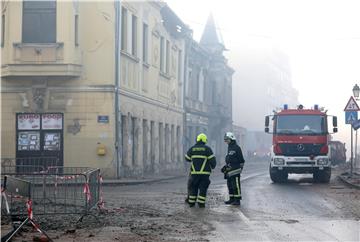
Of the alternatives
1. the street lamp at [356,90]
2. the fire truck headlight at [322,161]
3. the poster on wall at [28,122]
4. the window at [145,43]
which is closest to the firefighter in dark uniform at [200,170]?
the fire truck headlight at [322,161]

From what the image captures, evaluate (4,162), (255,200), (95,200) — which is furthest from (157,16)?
(95,200)

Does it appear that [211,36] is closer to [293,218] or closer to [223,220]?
[293,218]

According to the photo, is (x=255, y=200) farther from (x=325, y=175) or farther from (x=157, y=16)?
(x=157, y=16)

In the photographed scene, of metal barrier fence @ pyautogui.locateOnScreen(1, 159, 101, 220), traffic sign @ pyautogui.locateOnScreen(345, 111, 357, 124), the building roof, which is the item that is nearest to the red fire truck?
traffic sign @ pyautogui.locateOnScreen(345, 111, 357, 124)

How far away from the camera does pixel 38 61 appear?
24688 mm

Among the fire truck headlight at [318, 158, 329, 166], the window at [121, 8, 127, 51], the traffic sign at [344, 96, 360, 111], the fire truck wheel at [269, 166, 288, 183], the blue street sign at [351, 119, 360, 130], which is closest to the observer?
the fire truck headlight at [318, 158, 329, 166]

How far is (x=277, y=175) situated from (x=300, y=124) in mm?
2139

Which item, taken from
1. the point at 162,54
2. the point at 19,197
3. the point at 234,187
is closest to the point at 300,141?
the point at 234,187

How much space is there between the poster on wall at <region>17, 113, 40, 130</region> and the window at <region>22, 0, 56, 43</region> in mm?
3143

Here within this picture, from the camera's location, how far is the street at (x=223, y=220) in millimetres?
9875

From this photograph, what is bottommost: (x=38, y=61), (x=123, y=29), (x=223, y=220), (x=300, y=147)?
(x=223, y=220)

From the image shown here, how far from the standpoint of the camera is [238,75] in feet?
282

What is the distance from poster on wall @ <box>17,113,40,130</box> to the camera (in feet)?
84.9

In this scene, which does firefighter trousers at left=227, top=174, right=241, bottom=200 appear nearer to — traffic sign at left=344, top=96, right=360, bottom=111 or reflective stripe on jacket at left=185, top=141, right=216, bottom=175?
reflective stripe on jacket at left=185, top=141, right=216, bottom=175
